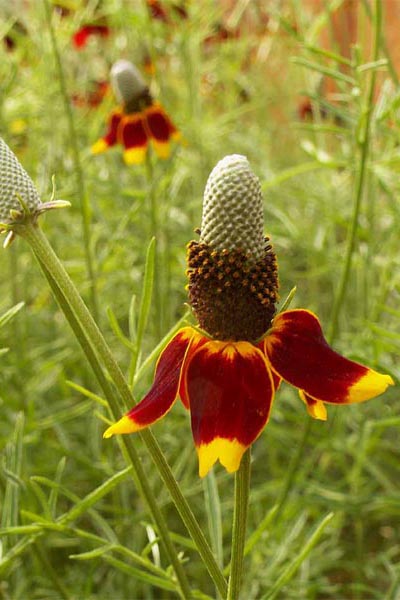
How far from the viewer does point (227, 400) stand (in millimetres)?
603

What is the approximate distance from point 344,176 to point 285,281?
0.36 metres

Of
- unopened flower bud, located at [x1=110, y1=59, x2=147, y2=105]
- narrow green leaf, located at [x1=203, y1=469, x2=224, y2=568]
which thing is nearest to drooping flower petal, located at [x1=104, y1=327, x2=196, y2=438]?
narrow green leaf, located at [x1=203, y1=469, x2=224, y2=568]

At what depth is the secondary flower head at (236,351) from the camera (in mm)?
591

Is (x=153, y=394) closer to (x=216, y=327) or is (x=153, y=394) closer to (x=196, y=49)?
(x=216, y=327)

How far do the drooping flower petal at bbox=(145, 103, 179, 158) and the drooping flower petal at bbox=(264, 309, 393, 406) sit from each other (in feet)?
3.08

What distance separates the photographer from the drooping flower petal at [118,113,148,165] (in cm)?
154

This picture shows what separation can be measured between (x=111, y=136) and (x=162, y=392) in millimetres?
1061

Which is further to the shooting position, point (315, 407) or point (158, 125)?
point (158, 125)

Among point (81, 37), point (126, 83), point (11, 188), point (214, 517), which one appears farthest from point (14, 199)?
point (81, 37)

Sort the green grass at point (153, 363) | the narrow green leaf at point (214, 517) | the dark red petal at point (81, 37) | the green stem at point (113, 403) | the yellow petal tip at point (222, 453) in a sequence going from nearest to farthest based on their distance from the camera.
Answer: the yellow petal tip at point (222, 453)
the green stem at point (113, 403)
the narrow green leaf at point (214, 517)
the green grass at point (153, 363)
the dark red petal at point (81, 37)

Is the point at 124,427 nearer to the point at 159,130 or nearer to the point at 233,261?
the point at 233,261

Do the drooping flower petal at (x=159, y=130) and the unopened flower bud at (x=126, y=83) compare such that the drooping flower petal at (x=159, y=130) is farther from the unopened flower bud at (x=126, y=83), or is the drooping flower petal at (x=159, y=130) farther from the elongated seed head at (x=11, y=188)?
the elongated seed head at (x=11, y=188)

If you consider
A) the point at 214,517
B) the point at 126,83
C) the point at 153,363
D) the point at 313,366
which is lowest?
the point at 153,363

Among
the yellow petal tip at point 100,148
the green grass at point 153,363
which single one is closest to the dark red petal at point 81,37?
the green grass at point 153,363
